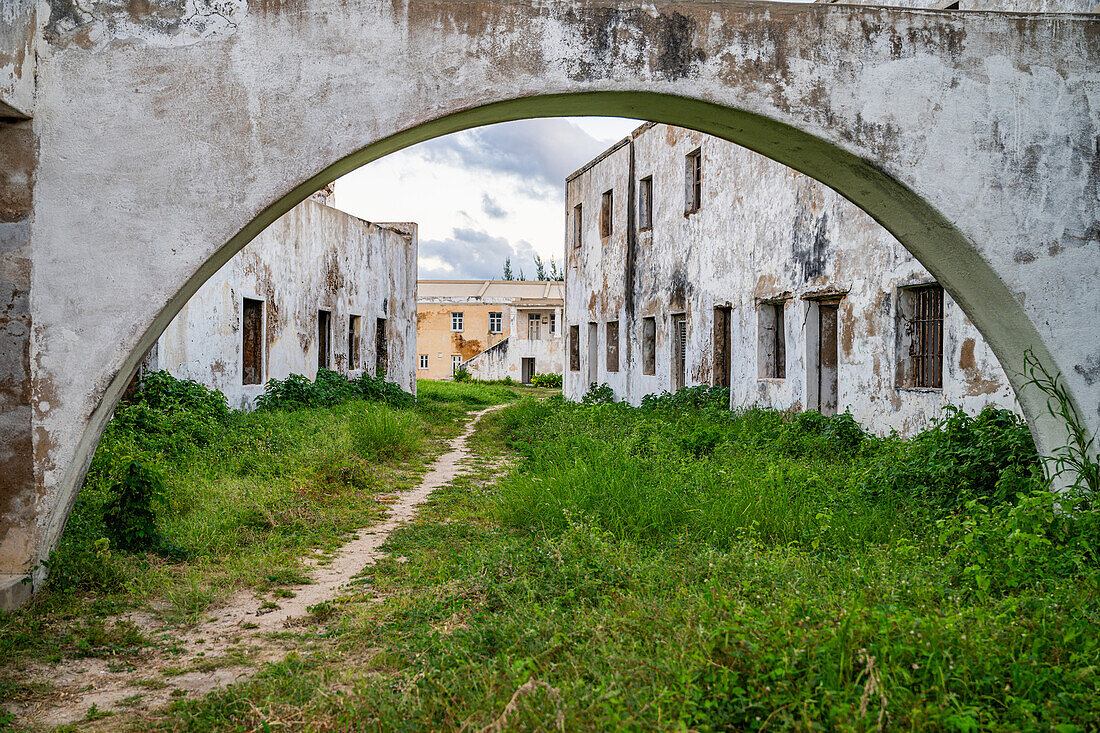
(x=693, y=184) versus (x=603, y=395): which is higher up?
(x=693, y=184)

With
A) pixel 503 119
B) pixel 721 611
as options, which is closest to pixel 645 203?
pixel 503 119

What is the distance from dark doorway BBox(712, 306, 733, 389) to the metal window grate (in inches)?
174

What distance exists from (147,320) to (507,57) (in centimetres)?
236

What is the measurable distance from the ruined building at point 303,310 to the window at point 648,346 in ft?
19.6

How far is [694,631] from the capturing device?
3.16m

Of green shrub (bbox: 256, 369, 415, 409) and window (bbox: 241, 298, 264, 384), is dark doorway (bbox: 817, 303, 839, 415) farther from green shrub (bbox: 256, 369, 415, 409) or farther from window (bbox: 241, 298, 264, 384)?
window (bbox: 241, 298, 264, 384)

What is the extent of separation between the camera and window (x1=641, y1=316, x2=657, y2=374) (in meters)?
15.8

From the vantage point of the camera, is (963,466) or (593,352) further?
(593,352)

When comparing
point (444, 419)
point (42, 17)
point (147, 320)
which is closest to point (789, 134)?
point (147, 320)

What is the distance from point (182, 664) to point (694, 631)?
2414 millimetres

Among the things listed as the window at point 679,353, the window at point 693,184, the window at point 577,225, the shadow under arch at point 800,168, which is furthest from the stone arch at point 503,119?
the window at point 577,225

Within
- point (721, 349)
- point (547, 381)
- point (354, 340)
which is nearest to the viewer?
point (721, 349)

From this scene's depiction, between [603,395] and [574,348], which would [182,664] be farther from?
[574,348]

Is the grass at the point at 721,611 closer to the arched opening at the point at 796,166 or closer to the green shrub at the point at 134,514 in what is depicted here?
the green shrub at the point at 134,514
